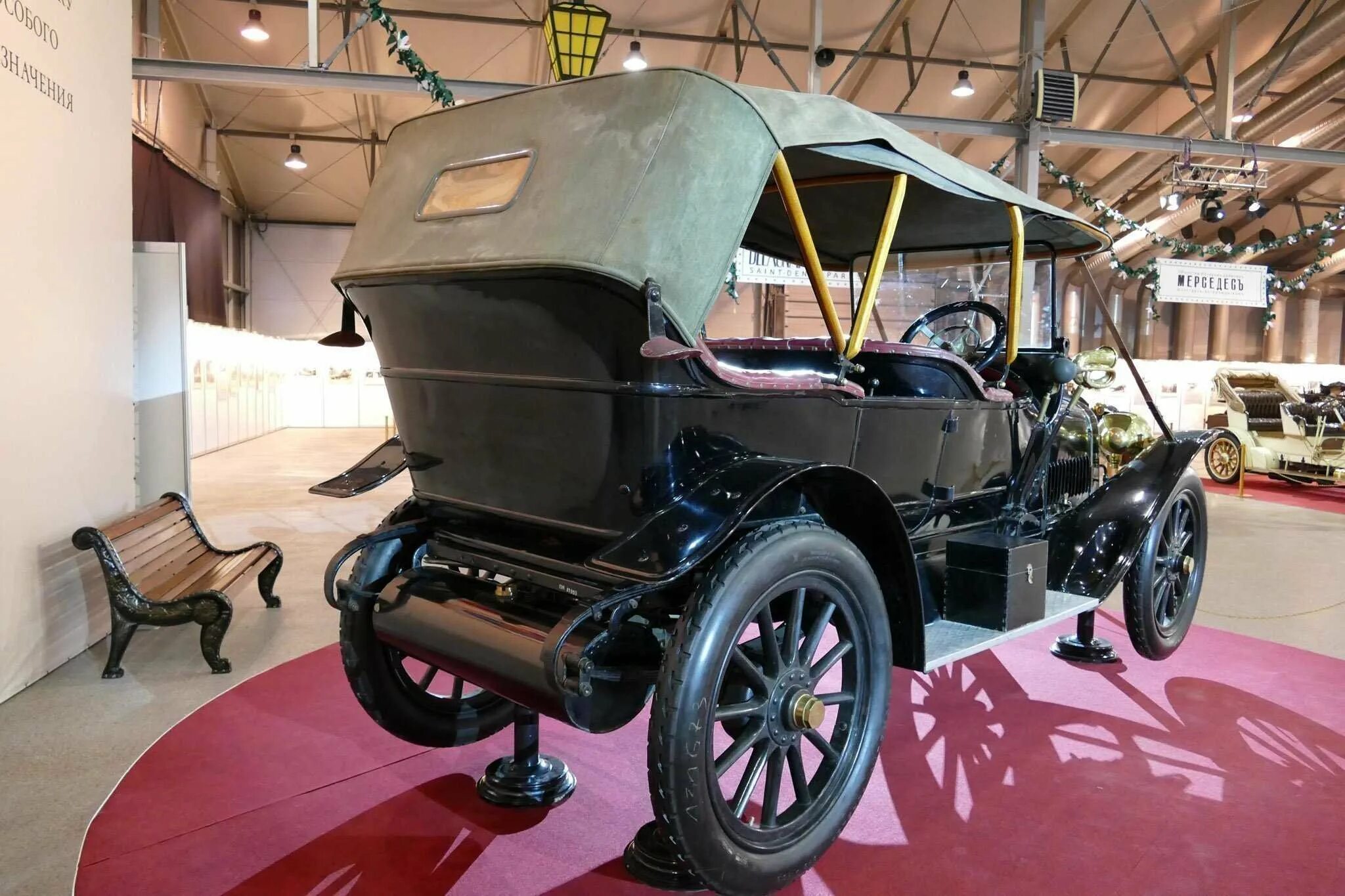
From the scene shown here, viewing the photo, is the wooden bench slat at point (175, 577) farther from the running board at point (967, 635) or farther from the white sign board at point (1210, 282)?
the white sign board at point (1210, 282)

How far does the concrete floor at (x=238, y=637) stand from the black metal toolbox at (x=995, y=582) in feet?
7.55

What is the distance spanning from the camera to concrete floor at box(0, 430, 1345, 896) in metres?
2.49

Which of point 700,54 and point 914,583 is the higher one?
point 700,54

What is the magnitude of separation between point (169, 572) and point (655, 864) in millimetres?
3005

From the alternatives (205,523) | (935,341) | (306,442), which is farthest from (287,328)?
(935,341)

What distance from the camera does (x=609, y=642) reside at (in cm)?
210

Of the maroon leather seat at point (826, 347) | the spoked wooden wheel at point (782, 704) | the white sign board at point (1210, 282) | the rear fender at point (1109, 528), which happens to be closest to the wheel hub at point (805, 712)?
the spoked wooden wheel at point (782, 704)

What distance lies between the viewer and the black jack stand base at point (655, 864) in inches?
80.5

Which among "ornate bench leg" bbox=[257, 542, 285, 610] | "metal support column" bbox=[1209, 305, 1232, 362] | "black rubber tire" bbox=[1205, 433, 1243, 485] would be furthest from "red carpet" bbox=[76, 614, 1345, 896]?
"metal support column" bbox=[1209, 305, 1232, 362]

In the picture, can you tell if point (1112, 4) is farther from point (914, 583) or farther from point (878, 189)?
point (914, 583)

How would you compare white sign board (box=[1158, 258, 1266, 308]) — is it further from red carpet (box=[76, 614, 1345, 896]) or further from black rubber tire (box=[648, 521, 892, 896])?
black rubber tire (box=[648, 521, 892, 896])

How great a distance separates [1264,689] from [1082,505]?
99 centimetres

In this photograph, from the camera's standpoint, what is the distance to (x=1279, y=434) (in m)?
10.7

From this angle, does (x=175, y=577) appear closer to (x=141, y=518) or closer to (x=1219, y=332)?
(x=141, y=518)
